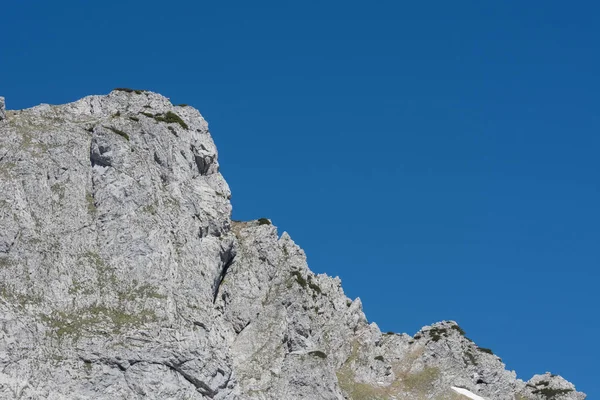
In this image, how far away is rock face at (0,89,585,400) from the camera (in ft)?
339

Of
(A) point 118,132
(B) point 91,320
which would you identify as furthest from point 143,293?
(A) point 118,132

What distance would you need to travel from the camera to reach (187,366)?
349 feet

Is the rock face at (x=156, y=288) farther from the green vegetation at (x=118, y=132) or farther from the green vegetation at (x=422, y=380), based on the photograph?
the green vegetation at (x=118, y=132)

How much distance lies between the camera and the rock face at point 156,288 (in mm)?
103375

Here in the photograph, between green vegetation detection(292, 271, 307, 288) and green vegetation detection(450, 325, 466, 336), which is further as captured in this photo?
green vegetation detection(450, 325, 466, 336)

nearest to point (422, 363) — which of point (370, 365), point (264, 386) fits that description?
point (370, 365)

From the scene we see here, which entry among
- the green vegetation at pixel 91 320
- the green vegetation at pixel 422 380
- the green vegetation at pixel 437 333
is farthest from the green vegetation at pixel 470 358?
the green vegetation at pixel 91 320

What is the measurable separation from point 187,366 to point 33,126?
43.5 metres

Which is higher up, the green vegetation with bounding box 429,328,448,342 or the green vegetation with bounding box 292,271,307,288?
the green vegetation with bounding box 429,328,448,342

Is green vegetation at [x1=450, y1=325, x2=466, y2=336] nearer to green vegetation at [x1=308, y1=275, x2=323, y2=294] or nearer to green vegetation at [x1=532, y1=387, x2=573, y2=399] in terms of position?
green vegetation at [x1=532, y1=387, x2=573, y2=399]

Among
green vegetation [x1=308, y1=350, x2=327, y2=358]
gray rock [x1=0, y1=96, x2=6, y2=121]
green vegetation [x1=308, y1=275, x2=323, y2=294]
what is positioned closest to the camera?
gray rock [x1=0, y1=96, x2=6, y2=121]

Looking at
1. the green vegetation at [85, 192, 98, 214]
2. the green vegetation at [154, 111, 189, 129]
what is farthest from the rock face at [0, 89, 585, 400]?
the green vegetation at [154, 111, 189, 129]

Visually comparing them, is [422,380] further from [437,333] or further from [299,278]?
[299,278]

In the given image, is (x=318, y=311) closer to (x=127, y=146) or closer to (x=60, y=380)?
(x=127, y=146)
